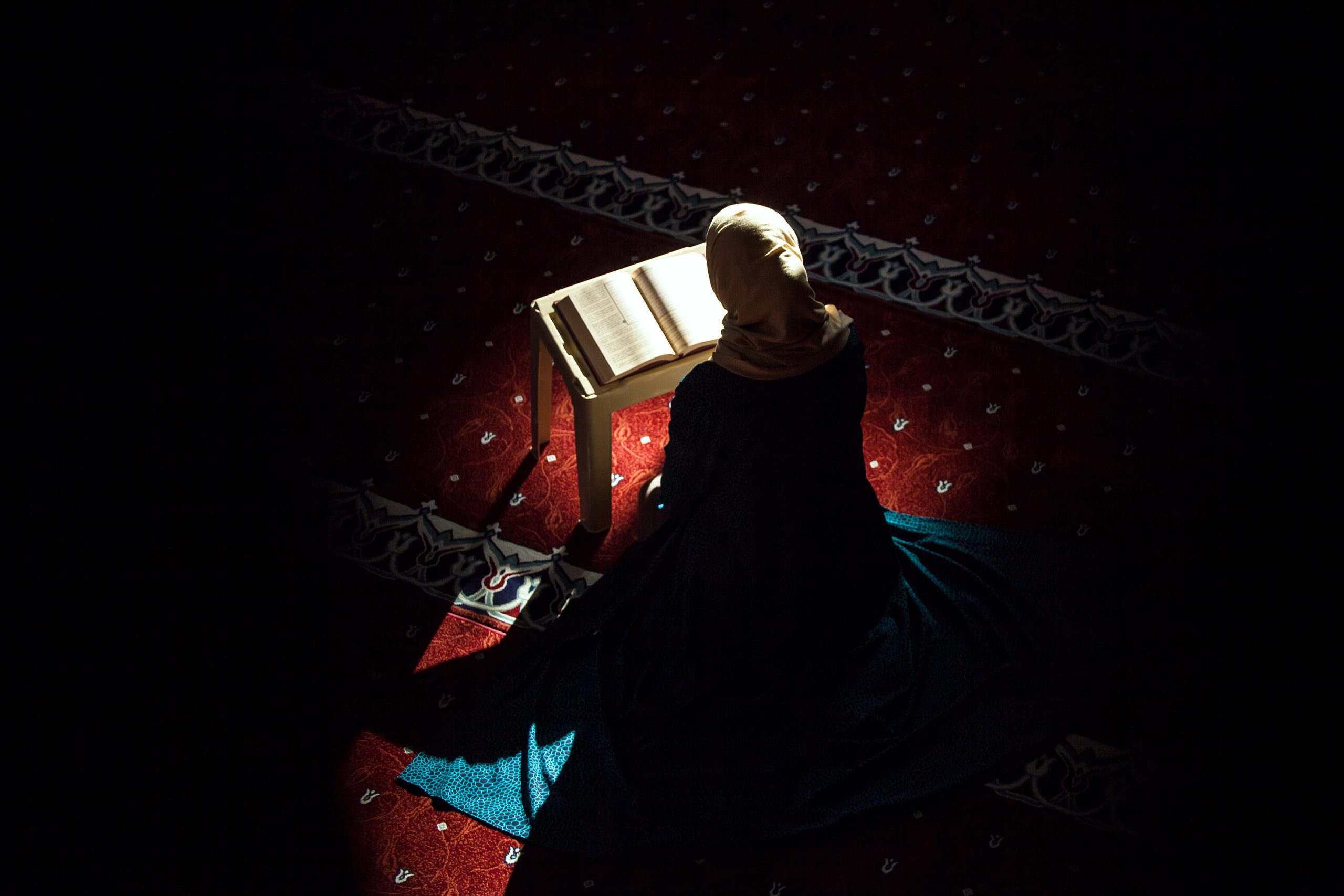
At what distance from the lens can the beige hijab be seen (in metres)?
1.70

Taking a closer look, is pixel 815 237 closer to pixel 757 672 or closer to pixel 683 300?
pixel 683 300

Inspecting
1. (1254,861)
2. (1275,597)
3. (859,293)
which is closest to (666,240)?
(859,293)

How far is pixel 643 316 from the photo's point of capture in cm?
223

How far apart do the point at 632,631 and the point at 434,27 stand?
2.99m

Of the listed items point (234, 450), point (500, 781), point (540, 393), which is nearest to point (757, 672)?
point (500, 781)

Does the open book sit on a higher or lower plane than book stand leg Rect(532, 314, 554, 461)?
higher

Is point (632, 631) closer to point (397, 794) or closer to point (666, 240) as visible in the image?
point (397, 794)

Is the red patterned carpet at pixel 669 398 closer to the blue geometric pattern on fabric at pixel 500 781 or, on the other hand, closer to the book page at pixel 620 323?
the blue geometric pattern on fabric at pixel 500 781

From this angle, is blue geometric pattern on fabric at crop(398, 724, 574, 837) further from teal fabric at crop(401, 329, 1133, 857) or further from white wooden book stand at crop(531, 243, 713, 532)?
white wooden book stand at crop(531, 243, 713, 532)

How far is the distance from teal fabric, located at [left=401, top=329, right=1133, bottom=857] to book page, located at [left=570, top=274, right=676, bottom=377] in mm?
231

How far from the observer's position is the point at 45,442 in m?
2.91

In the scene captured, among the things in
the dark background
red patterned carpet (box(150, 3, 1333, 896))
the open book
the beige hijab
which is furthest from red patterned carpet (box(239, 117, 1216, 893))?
the beige hijab

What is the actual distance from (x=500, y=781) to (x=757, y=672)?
1.98 ft

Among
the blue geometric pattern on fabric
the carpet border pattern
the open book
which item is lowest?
the blue geometric pattern on fabric
